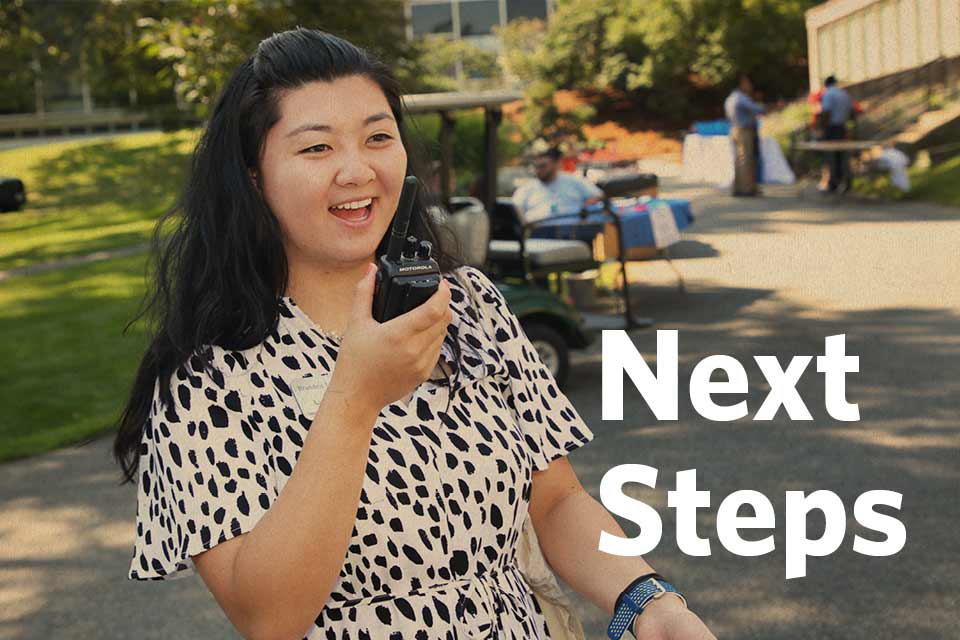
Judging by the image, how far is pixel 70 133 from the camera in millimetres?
56938

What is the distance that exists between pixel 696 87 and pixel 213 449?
158ft

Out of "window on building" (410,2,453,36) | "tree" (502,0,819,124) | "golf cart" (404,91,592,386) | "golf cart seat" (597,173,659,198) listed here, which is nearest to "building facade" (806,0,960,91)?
"golf cart seat" (597,173,659,198)

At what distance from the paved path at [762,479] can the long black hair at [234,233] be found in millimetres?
3174

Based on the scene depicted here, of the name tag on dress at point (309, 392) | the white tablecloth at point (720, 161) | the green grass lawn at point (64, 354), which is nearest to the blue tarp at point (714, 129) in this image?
the white tablecloth at point (720, 161)

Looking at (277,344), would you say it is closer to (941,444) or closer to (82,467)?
(941,444)

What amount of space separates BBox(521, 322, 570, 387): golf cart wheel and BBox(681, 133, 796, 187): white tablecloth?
639 inches

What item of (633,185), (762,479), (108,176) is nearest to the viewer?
(762,479)

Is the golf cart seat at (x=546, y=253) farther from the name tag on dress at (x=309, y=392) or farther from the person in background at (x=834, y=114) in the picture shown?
the person in background at (x=834, y=114)

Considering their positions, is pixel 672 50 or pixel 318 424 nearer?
pixel 318 424

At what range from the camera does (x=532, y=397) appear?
227 centimetres

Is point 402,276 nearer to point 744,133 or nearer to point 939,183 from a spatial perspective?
point 939,183

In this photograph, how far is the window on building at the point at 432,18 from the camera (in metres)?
63.4

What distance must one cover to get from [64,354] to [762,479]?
7.01 meters

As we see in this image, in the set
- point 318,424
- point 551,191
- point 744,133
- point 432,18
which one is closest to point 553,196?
point 551,191
